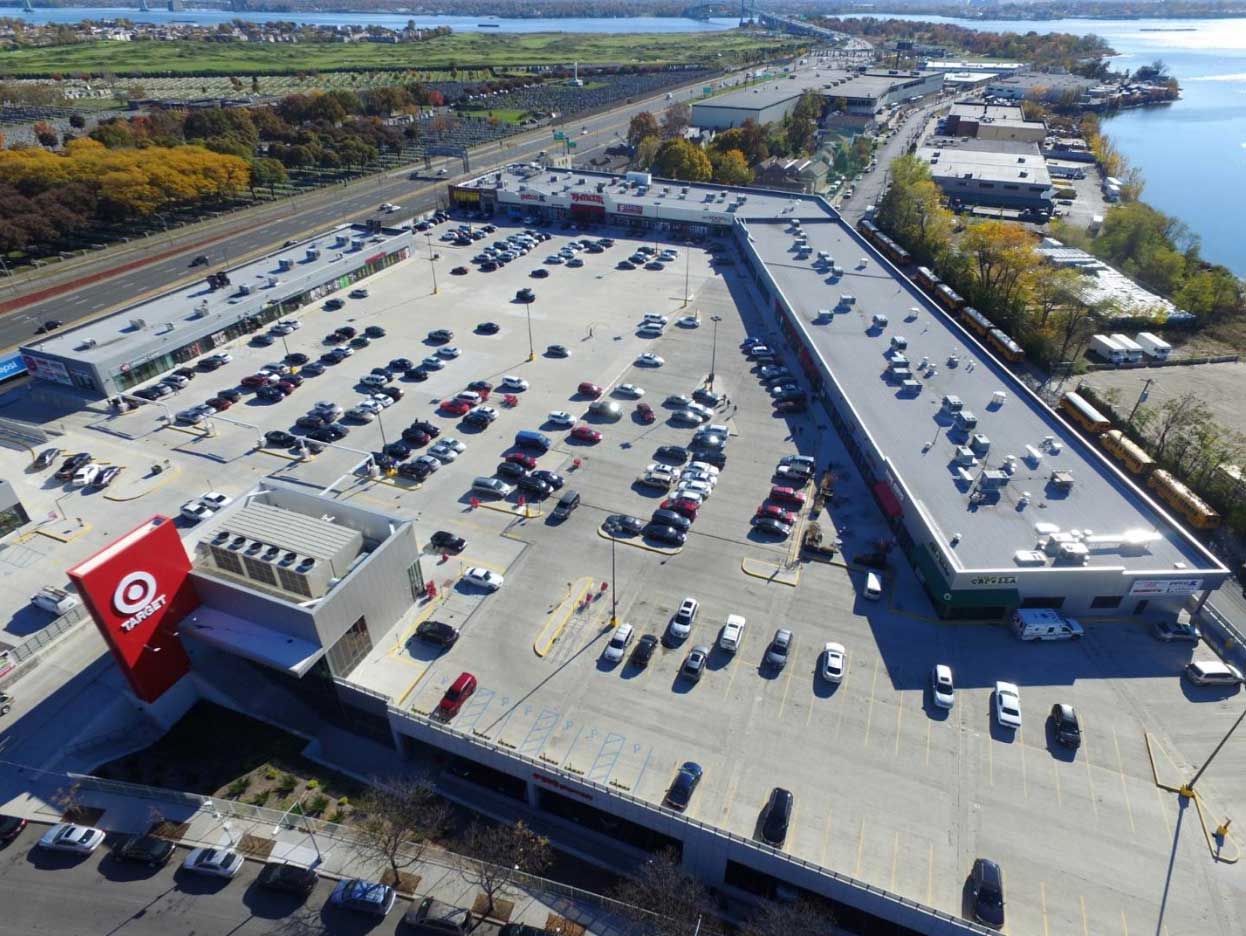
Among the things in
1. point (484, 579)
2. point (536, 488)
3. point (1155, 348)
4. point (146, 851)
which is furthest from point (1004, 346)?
point (146, 851)

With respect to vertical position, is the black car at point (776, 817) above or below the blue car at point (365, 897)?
above

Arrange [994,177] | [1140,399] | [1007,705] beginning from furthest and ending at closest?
[994,177] < [1140,399] < [1007,705]

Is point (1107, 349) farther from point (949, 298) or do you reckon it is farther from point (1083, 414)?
point (949, 298)

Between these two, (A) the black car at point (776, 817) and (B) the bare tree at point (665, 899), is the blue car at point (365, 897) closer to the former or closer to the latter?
(B) the bare tree at point (665, 899)

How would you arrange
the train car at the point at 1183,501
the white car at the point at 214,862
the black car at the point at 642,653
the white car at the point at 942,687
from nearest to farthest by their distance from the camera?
the white car at the point at 214,862 < the white car at the point at 942,687 < the black car at the point at 642,653 < the train car at the point at 1183,501

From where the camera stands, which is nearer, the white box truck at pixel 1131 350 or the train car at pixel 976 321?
the white box truck at pixel 1131 350

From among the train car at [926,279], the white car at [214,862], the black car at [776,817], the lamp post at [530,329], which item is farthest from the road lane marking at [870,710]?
the train car at [926,279]

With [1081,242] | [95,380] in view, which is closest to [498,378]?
[95,380]
